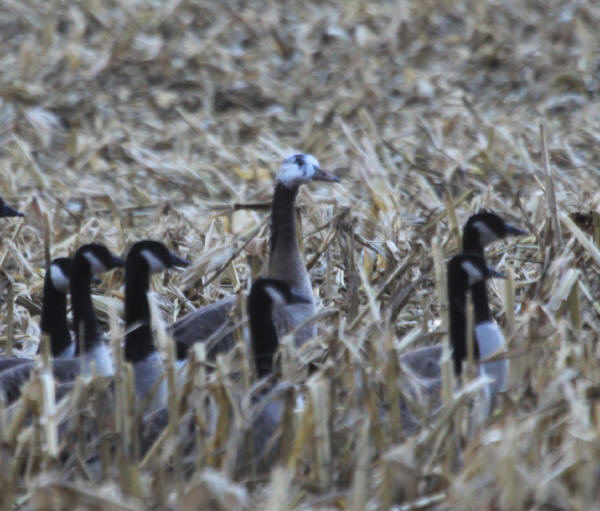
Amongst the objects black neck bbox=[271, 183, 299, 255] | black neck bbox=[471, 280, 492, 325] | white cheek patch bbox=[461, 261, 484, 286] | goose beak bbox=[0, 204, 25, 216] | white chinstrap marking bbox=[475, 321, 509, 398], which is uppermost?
goose beak bbox=[0, 204, 25, 216]

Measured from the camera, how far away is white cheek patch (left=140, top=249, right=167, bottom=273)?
5.64 m

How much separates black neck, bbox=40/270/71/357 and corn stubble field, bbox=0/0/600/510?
0.68ft

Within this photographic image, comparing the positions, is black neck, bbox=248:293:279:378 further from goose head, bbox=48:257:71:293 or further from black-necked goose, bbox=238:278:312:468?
goose head, bbox=48:257:71:293

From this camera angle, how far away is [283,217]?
6730 millimetres

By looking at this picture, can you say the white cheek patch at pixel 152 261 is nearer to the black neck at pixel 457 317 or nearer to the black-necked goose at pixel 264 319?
the black-necked goose at pixel 264 319

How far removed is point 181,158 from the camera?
990 cm

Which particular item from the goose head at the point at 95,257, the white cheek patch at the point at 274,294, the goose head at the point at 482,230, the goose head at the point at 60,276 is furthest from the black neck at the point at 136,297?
the goose head at the point at 482,230

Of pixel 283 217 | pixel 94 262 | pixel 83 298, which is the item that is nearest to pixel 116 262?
pixel 94 262

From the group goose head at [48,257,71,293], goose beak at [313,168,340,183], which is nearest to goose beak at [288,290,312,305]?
goose head at [48,257,71,293]

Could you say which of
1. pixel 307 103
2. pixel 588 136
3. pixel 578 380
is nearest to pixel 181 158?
pixel 307 103

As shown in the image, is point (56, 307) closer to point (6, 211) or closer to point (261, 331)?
point (261, 331)

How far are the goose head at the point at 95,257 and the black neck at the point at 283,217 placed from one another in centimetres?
115

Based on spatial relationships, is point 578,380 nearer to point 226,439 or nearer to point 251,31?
point 226,439

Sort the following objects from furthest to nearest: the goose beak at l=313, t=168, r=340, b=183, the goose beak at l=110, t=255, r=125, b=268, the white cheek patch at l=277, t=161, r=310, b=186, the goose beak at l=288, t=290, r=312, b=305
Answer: the goose beak at l=313, t=168, r=340, b=183, the white cheek patch at l=277, t=161, r=310, b=186, the goose beak at l=110, t=255, r=125, b=268, the goose beak at l=288, t=290, r=312, b=305
